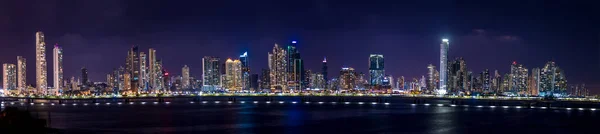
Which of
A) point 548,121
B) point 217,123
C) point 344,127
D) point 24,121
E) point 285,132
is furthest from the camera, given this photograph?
point 548,121

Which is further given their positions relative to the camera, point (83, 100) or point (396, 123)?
point (83, 100)

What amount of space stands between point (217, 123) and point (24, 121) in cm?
3174

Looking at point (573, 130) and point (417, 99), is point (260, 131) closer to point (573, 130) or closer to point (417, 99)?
point (573, 130)

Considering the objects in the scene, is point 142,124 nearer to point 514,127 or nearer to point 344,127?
point 344,127

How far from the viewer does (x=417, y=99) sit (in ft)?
577

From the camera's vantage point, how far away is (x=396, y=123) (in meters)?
84.6

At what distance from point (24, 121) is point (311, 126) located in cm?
3561

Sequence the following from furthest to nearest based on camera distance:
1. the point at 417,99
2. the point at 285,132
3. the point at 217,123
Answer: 1. the point at 417,99
2. the point at 217,123
3. the point at 285,132

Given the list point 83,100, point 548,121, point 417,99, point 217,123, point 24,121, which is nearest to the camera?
point 24,121

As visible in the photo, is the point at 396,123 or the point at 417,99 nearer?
the point at 396,123

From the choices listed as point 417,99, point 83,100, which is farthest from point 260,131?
point 83,100

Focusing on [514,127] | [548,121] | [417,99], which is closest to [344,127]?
[514,127]

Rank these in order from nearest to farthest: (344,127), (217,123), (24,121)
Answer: (24,121)
(344,127)
(217,123)

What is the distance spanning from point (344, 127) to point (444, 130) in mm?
12173
